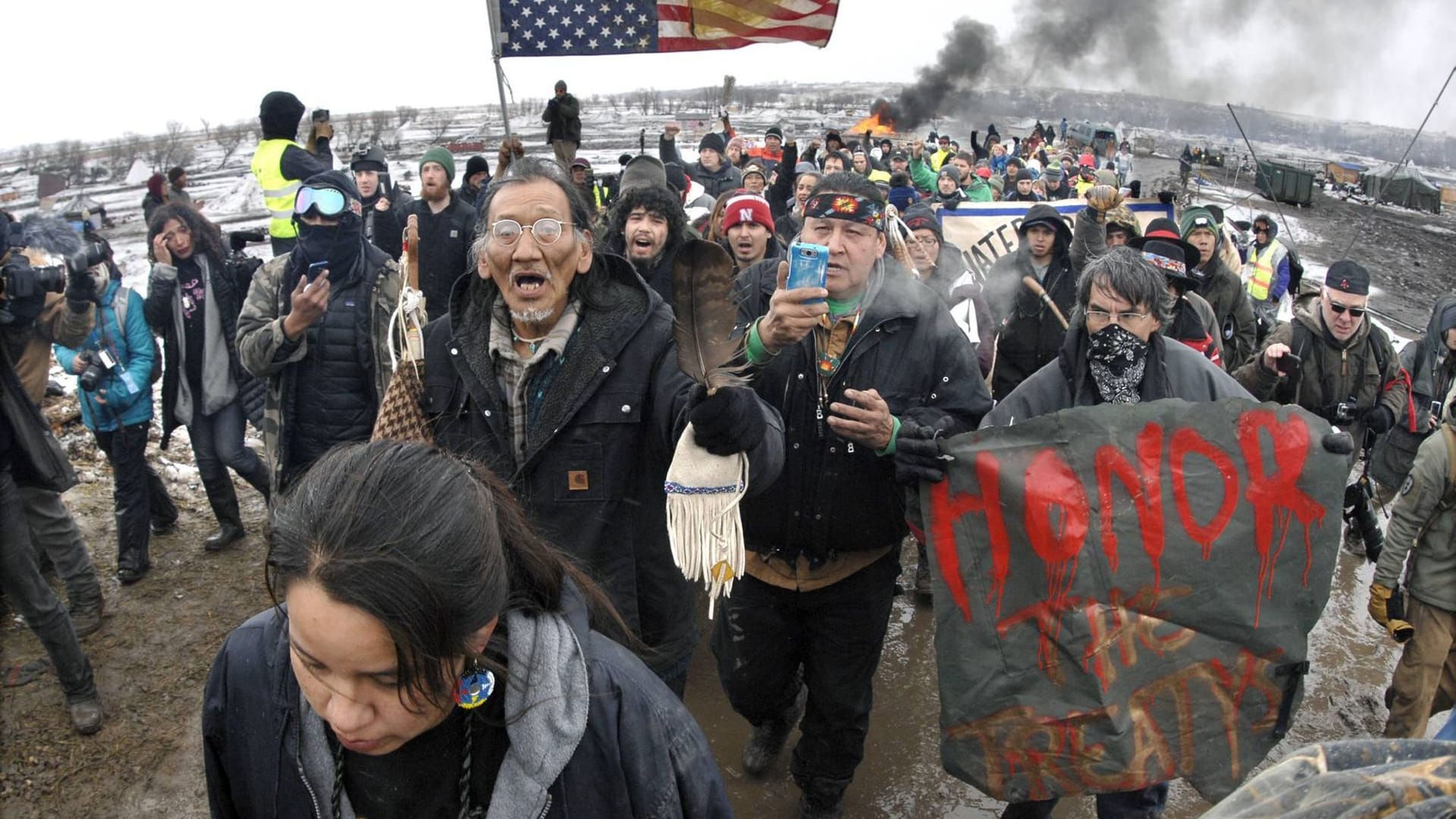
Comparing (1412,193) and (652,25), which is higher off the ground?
(652,25)

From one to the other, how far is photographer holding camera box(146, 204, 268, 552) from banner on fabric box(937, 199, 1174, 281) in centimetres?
485

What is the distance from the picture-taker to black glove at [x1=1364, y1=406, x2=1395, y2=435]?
5.06m

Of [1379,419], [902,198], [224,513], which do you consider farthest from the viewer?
[902,198]

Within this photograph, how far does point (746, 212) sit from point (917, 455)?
2.63m

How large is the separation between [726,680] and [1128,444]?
171cm

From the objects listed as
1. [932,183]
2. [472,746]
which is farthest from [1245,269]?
[472,746]

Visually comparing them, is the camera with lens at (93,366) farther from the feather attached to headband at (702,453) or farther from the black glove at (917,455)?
the black glove at (917,455)

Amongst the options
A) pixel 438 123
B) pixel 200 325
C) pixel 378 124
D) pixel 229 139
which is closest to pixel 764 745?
pixel 200 325

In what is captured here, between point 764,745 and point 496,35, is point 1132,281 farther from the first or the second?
point 496,35

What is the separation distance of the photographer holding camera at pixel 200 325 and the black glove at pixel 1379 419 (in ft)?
20.9

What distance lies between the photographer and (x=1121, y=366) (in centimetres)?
293

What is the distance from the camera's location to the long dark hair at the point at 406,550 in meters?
1.21

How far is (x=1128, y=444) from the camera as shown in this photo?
9.05 feet

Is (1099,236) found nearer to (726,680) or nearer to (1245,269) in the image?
(726,680)
